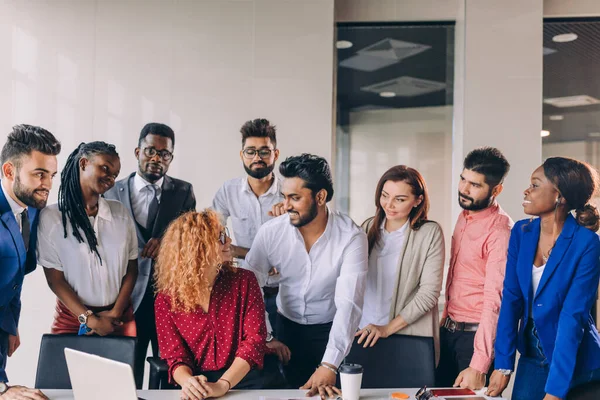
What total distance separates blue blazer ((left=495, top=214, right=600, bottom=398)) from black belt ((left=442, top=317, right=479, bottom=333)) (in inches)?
17.4

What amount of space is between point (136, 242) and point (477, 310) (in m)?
2.01

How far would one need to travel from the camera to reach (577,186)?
2371 mm

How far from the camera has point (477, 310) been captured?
2863mm

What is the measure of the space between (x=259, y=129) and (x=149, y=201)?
34.4 inches

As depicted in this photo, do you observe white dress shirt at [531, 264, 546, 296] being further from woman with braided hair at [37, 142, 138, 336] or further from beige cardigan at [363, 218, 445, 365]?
woman with braided hair at [37, 142, 138, 336]

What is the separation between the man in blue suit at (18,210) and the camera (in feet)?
8.33

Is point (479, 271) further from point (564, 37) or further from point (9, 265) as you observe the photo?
point (9, 265)

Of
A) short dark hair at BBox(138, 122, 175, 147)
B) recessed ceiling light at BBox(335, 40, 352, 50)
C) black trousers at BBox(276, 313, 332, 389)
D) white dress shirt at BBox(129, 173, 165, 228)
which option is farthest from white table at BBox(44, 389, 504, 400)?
recessed ceiling light at BBox(335, 40, 352, 50)

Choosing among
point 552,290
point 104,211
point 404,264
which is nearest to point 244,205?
point 104,211

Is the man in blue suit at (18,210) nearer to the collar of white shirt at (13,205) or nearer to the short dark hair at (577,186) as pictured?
the collar of white shirt at (13,205)

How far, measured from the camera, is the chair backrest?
2.35 metres

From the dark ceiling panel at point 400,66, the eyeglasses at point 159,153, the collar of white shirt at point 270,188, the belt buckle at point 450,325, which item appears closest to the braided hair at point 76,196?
the eyeglasses at point 159,153

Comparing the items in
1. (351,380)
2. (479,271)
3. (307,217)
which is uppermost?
(307,217)

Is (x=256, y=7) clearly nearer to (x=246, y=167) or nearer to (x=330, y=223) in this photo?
(x=246, y=167)
